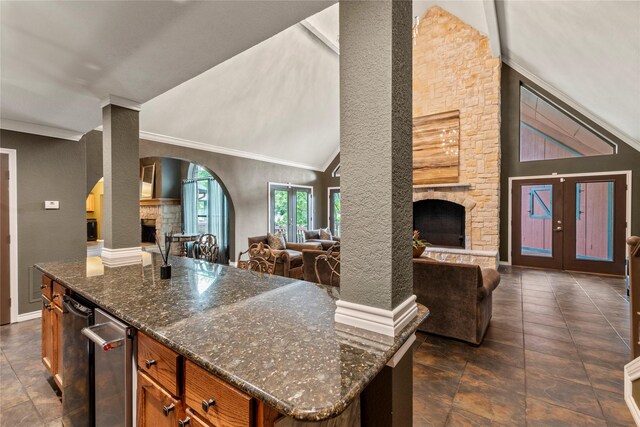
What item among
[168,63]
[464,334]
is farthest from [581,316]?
[168,63]

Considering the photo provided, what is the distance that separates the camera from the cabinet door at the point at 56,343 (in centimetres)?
199

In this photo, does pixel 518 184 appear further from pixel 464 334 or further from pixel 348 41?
pixel 348 41

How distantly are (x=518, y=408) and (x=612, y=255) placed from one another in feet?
18.4

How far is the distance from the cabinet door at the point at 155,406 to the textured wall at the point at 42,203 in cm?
365

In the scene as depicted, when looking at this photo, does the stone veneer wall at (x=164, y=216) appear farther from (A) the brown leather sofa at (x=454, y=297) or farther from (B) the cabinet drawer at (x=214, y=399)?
(B) the cabinet drawer at (x=214, y=399)

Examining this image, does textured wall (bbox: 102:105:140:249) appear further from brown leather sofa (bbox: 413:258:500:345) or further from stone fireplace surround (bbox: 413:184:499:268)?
stone fireplace surround (bbox: 413:184:499:268)

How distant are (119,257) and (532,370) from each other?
3.49 metres

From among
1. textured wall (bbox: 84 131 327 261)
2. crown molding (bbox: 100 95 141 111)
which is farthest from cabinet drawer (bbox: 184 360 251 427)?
textured wall (bbox: 84 131 327 261)

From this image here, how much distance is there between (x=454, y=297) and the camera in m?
2.91

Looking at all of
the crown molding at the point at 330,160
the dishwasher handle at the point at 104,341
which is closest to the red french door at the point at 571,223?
the crown molding at the point at 330,160

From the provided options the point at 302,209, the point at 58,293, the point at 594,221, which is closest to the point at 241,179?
the point at 302,209

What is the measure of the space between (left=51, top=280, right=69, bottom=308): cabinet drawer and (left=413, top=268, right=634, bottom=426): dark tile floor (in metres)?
2.40

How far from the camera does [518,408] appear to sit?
1970mm

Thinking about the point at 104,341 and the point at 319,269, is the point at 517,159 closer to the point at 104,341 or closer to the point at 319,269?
the point at 319,269
